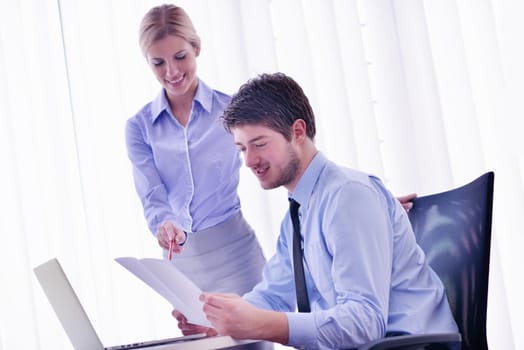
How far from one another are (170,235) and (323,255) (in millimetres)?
677

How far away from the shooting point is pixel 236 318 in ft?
3.87

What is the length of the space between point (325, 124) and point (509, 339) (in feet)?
3.44

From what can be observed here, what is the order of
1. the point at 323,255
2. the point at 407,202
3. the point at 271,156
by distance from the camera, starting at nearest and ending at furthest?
the point at 323,255 → the point at 271,156 → the point at 407,202

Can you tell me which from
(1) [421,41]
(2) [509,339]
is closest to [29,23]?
(1) [421,41]

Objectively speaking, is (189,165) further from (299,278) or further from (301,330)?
(301,330)

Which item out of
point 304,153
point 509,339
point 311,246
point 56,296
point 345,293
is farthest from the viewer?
point 509,339

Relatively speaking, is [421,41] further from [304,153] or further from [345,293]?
[345,293]

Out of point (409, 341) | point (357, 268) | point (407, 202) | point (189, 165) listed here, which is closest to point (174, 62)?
point (189, 165)

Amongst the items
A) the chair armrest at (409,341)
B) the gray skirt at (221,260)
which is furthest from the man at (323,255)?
the gray skirt at (221,260)

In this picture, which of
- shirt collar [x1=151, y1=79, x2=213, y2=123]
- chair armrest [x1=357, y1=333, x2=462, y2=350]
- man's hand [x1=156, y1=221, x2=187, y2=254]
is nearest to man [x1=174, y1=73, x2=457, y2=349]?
chair armrest [x1=357, y1=333, x2=462, y2=350]

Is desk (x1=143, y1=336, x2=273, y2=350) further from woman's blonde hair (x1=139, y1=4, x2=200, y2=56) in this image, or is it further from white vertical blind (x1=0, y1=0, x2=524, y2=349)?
white vertical blind (x1=0, y1=0, x2=524, y2=349)

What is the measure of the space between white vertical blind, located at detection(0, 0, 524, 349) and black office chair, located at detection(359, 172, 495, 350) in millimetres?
1219

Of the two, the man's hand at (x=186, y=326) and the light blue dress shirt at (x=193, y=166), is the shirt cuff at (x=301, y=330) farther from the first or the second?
the light blue dress shirt at (x=193, y=166)

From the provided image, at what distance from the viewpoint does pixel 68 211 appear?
2.81m
